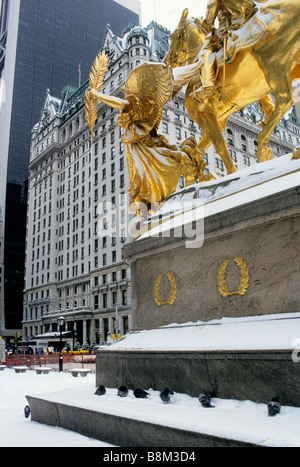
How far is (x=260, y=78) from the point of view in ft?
21.1

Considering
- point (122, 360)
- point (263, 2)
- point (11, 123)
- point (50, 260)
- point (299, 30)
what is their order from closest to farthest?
point (122, 360), point (299, 30), point (263, 2), point (50, 260), point (11, 123)

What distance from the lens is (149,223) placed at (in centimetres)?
665

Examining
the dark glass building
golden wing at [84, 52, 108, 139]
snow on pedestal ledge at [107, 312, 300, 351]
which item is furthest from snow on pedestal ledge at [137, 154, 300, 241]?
the dark glass building

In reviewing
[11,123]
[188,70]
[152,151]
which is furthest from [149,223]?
[11,123]

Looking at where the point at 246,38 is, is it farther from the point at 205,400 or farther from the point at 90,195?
the point at 90,195

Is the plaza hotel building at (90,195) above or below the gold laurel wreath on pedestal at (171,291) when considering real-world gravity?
above

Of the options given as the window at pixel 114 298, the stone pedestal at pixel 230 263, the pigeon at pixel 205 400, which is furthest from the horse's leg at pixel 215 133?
the window at pixel 114 298

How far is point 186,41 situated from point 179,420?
7.73 m

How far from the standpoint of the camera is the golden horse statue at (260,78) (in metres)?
5.94

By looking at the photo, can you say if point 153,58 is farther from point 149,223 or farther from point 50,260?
point 149,223

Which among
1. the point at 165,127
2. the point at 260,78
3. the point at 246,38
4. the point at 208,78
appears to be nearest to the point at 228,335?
the point at 260,78

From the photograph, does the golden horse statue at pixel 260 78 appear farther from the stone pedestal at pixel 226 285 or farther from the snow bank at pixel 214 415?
the snow bank at pixel 214 415

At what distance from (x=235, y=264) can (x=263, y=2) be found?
476 centimetres

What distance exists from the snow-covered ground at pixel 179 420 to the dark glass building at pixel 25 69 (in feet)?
291
